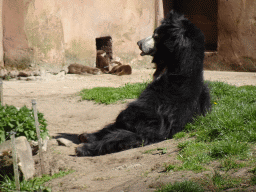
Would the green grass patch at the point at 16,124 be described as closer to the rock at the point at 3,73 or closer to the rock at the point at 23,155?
the rock at the point at 23,155

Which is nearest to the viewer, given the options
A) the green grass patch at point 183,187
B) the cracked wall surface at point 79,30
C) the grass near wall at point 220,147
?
the green grass patch at point 183,187

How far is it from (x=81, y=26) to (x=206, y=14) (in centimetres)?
636

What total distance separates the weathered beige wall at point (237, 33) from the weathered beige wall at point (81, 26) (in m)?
3.92

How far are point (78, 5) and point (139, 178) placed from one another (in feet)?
32.9

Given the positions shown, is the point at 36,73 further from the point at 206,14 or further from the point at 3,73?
the point at 206,14

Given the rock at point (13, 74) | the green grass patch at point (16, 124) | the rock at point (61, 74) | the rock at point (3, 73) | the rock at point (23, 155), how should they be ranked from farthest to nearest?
the rock at point (61, 74) → the rock at point (13, 74) → the rock at point (3, 73) → the green grass patch at point (16, 124) → the rock at point (23, 155)

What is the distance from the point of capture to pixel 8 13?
9.55m

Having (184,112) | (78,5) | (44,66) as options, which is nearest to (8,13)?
(44,66)

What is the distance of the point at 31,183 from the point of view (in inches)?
112

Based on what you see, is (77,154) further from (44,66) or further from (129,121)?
(44,66)

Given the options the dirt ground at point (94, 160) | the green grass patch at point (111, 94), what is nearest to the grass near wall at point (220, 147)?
the dirt ground at point (94, 160)

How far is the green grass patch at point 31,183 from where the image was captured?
8.82 ft

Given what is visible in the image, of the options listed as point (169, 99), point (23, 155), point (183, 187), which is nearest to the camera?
point (183, 187)

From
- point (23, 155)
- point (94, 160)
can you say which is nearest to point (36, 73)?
point (94, 160)
